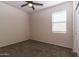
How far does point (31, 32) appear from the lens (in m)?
6.09

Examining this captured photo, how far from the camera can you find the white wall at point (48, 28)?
375 cm

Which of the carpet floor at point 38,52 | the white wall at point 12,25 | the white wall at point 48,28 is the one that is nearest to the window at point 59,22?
the white wall at point 48,28

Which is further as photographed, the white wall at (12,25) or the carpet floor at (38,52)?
the white wall at (12,25)

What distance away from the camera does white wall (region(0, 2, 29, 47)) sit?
431cm

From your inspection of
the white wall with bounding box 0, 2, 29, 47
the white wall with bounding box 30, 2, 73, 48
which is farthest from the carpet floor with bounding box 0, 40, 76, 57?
the white wall with bounding box 0, 2, 29, 47

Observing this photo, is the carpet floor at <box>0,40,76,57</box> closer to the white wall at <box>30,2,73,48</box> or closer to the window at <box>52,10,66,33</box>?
the white wall at <box>30,2,73,48</box>

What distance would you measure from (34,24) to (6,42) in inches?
93.3

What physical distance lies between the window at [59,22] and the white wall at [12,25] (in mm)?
2287

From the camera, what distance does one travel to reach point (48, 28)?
15.6 ft

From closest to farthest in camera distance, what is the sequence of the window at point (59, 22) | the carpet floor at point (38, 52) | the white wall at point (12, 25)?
the carpet floor at point (38, 52) < the window at point (59, 22) < the white wall at point (12, 25)

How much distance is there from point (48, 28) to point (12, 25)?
2290mm

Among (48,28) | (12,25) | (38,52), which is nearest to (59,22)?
(48,28)

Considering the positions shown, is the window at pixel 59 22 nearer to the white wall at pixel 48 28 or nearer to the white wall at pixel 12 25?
the white wall at pixel 48 28

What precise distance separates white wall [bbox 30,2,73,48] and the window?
19 centimetres
